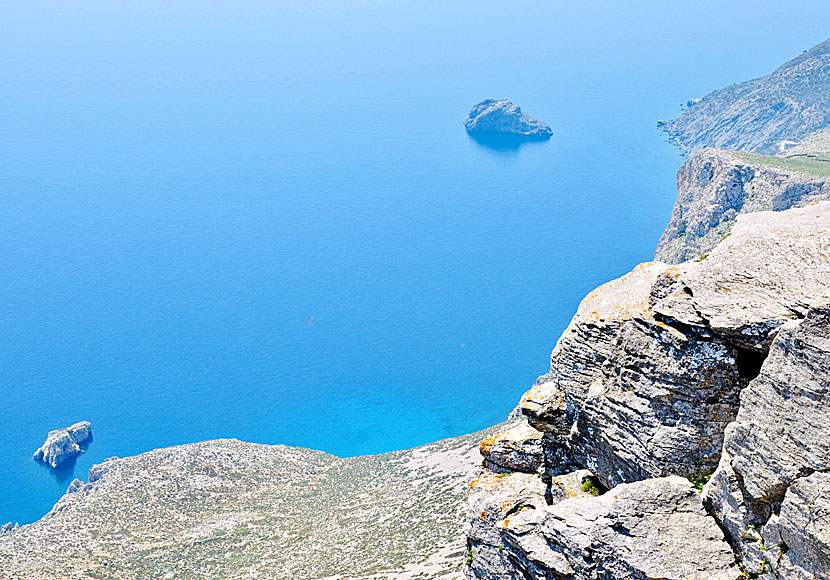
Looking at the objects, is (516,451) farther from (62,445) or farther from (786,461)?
(62,445)

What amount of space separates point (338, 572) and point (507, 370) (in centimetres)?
6816

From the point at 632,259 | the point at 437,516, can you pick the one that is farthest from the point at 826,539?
the point at 632,259

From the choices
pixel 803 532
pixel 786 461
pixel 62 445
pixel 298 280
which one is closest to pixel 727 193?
pixel 298 280

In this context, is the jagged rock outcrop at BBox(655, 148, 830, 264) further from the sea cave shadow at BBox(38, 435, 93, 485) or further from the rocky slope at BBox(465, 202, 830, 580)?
the sea cave shadow at BBox(38, 435, 93, 485)

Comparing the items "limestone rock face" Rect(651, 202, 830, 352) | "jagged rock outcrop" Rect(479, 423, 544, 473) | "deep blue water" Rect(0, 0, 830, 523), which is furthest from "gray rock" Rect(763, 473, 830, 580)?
"deep blue water" Rect(0, 0, 830, 523)

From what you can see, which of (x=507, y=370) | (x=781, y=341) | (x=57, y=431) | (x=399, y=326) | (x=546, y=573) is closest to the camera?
(x=781, y=341)

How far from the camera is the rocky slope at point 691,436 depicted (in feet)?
35.8

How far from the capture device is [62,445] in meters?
90.2

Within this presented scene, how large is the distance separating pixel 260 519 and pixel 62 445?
5558cm

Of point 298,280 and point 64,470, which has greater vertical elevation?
point 298,280

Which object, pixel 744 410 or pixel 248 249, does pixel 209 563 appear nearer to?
pixel 744 410

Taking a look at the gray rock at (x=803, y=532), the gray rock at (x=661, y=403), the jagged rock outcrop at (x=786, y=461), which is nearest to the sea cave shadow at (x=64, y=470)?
the gray rock at (x=661, y=403)

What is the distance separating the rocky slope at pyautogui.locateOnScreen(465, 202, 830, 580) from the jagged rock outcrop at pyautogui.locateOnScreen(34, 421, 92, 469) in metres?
89.0

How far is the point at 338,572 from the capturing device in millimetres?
33688
